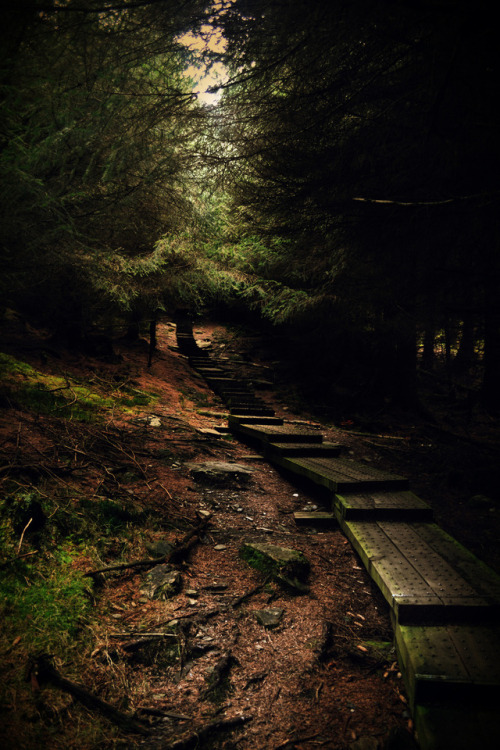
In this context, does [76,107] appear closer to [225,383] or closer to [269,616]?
[269,616]

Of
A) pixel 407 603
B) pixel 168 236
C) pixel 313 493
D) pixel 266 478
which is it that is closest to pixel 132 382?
pixel 168 236

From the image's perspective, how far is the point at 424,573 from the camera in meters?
3.09

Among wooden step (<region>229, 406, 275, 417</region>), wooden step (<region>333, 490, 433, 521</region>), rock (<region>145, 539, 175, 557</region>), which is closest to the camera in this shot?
rock (<region>145, 539, 175, 557</region>)

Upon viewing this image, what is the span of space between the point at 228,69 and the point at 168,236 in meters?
5.95

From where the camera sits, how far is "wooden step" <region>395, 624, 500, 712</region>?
2170 millimetres

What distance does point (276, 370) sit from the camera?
14.2 m

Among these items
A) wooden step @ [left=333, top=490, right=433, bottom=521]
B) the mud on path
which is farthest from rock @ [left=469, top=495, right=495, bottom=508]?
the mud on path

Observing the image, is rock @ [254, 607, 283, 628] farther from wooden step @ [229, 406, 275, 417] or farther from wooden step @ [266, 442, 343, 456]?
wooden step @ [229, 406, 275, 417]

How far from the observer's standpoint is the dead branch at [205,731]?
1.91 metres

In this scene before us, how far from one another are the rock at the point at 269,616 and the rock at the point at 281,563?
0.31 metres

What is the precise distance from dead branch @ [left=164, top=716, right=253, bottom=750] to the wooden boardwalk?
985 mm

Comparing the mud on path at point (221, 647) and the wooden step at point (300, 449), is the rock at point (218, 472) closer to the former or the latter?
the mud on path at point (221, 647)

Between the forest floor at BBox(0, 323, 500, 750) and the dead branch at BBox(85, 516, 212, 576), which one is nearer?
the forest floor at BBox(0, 323, 500, 750)

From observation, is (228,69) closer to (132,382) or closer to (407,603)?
(407,603)
